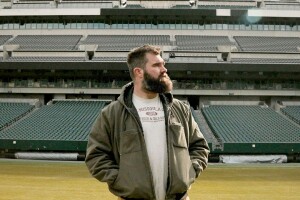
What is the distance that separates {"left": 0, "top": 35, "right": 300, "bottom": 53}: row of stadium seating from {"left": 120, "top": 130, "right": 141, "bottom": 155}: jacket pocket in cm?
3757

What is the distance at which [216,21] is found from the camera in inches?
1805

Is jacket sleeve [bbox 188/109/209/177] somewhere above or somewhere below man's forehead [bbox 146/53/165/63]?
below

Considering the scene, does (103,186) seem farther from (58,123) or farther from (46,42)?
(46,42)

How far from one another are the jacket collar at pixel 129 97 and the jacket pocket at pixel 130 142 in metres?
0.28

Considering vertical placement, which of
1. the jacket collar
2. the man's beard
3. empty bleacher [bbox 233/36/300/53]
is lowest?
empty bleacher [bbox 233/36/300/53]

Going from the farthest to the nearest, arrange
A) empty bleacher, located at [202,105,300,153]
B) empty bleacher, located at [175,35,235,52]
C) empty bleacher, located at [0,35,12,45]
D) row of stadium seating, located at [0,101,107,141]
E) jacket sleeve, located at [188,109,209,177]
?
empty bleacher, located at [0,35,12,45] < empty bleacher, located at [175,35,235,52] < row of stadium seating, located at [0,101,107,141] < empty bleacher, located at [202,105,300,153] < jacket sleeve, located at [188,109,209,177]

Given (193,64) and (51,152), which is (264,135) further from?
(51,152)

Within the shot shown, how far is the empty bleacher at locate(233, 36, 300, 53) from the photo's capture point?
42.2 metres

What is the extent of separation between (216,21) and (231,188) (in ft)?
107

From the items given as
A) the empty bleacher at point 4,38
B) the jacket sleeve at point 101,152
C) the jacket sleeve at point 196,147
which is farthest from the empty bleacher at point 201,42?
the jacket sleeve at point 101,152

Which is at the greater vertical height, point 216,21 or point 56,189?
point 216,21

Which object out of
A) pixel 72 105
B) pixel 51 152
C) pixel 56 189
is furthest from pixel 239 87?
pixel 56 189

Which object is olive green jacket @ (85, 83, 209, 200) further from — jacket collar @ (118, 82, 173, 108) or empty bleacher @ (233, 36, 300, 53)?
empty bleacher @ (233, 36, 300, 53)

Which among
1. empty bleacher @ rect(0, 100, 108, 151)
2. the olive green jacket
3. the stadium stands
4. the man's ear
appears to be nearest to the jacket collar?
the olive green jacket
